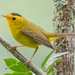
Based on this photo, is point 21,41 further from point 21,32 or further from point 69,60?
point 69,60

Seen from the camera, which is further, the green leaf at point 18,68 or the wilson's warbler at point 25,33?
the wilson's warbler at point 25,33

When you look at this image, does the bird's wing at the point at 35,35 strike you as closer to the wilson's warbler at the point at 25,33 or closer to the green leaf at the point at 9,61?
the wilson's warbler at the point at 25,33

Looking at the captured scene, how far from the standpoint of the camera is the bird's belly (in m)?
1.92

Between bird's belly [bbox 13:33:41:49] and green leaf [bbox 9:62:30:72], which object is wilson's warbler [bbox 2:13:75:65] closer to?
bird's belly [bbox 13:33:41:49]

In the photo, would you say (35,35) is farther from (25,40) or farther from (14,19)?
(14,19)

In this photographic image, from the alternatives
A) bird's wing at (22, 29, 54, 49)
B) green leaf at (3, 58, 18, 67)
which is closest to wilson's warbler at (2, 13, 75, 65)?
bird's wing at (22, 29, 54, 49)

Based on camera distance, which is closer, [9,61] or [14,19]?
[9,61]

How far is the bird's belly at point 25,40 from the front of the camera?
192 cm

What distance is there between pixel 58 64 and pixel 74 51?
25 centimetres

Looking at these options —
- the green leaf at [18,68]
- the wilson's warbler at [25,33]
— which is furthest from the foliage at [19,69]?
the wilson's warbler at [25,33]

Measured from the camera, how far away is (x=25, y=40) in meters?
1.95

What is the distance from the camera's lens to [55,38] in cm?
213

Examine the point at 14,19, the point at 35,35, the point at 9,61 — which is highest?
the point at 14,19

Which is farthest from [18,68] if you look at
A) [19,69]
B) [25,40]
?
[25,40]
